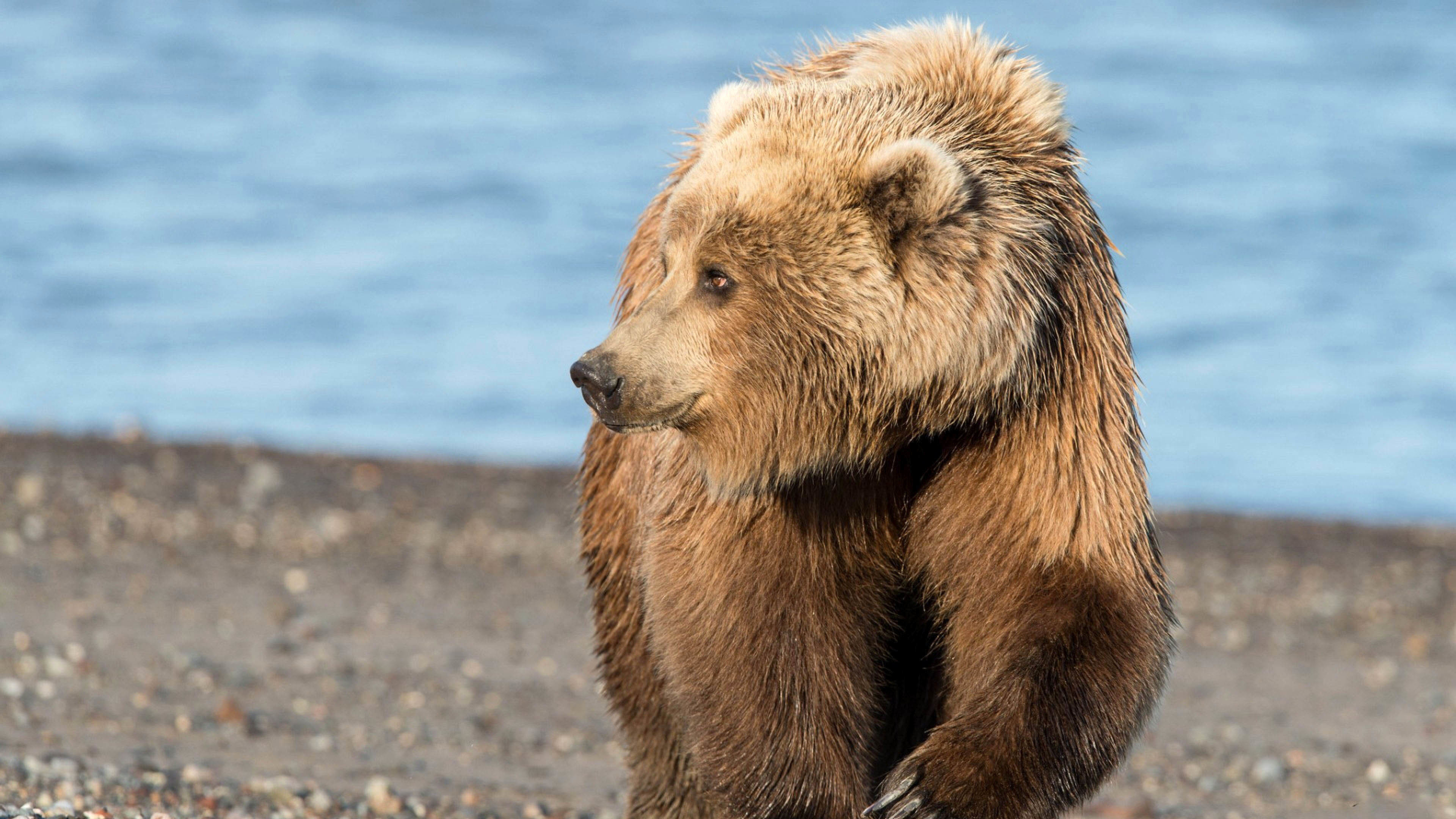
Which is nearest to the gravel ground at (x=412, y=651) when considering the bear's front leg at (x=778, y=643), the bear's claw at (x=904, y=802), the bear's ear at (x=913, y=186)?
the bear's front leg at (x=778, y=643)

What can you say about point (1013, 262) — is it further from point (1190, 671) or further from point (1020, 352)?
point (1190, 671)

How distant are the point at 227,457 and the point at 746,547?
22.2 feet

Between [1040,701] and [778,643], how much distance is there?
597 mm

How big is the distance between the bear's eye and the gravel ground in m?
2.00

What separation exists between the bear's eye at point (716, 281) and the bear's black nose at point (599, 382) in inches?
11.7

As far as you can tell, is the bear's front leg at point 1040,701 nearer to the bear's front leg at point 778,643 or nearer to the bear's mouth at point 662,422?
the bear's front leg at point 778,643

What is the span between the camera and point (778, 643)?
3.89m

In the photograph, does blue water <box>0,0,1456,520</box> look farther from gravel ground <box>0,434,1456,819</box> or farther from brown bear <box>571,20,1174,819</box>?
brown bear <box>571,20,1174,819</box>

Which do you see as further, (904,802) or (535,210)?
(535,210)

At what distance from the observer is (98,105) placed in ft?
66.0

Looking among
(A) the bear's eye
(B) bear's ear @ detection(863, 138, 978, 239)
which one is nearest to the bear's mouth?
(A) the bear's eye

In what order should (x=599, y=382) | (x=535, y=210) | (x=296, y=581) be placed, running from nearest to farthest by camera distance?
(x=599, y=382) < (x=296, y=581) < (x=535, y=210)

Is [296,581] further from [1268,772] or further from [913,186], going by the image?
[913,186]

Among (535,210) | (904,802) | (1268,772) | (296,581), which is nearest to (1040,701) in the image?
(904,802)
